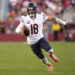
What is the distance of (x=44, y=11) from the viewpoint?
952 inches

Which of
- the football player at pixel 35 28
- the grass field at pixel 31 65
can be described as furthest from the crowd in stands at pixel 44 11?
the football player at pixel 35 28

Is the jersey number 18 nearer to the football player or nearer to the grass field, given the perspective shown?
the football player

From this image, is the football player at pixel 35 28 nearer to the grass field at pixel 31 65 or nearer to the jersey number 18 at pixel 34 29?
the jersey number 18 at pixel 34 29

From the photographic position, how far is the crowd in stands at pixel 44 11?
2344cm

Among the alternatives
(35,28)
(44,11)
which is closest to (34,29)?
(35,28)

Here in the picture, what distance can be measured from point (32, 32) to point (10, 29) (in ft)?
41.6

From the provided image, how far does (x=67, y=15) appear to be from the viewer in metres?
24.2

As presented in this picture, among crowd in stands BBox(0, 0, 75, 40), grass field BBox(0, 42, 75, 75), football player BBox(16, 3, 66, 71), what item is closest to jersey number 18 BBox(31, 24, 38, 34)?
football player BBox(16, 3, 66, 71)

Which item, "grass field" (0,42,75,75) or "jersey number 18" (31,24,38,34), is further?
"jersey number 18" (31,24,38,34)

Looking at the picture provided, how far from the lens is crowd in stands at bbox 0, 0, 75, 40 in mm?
23438

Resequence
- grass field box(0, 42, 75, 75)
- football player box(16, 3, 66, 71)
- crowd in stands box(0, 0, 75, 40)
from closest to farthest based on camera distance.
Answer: grass field box(0, 42, 75, 75)
football player box(16, 3, 66, 71)
crowd in stands box(0, 0, 75, 40)

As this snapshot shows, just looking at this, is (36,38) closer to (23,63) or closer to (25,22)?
(25,22)

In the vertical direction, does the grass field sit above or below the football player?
below

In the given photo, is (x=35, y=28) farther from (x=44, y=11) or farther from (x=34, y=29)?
(x=44, y=11)
